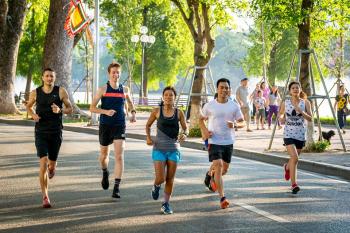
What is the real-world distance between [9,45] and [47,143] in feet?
85.9

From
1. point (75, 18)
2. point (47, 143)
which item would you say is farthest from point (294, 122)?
point (75, 18)

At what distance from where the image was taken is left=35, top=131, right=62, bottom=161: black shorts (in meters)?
8.93

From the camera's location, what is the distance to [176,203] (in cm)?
909

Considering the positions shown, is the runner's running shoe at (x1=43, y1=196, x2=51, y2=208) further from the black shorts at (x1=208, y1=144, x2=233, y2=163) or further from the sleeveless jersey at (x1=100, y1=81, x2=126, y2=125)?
the black shorts at (x1=208, y1=144, x2=233, y2=163)

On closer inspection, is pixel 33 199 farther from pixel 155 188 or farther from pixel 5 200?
pixel 155 188

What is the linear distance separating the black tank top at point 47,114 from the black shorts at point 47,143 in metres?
0.06

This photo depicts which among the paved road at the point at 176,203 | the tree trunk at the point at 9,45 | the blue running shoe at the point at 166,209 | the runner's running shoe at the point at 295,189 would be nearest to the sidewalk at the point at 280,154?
the paved road at the point at 176,203

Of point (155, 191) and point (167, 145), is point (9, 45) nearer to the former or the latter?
point (155, 191)

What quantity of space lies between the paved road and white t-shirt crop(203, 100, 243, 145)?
811 mm

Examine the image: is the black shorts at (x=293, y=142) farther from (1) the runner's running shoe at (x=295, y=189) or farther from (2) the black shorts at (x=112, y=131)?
(2) the black shorts at (x=112, y=131)

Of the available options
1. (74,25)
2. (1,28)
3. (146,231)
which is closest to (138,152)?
(146,231)

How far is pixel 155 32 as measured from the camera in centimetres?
6912

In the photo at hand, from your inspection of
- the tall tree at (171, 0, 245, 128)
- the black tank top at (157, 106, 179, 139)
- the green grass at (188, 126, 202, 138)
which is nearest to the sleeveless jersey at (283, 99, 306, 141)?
the black tank top at (157, 106, 179, 139)

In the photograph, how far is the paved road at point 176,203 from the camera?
758 cm
